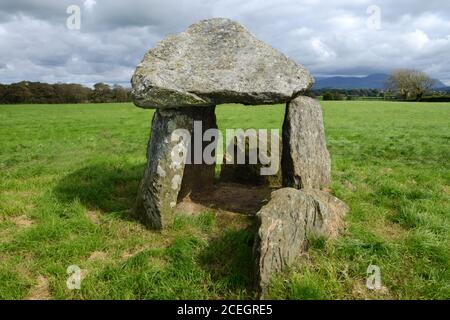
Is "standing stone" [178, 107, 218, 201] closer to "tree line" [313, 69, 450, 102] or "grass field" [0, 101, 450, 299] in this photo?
"grass field" [0, 101, 450, 299]

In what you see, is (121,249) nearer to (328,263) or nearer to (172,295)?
(172,295)

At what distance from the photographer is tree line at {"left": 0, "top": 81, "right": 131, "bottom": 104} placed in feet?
203

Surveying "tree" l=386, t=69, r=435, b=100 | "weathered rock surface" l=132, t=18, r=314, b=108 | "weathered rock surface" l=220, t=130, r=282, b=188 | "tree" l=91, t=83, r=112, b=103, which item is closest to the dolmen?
"weathered rock surface" l=132, t=18, r=314, b=108

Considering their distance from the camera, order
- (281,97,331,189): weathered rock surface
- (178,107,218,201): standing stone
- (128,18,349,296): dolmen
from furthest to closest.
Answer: (178,107,218,201): standing stone → (281,97,331,189): weathered rock surface → (128,18,349,296): dolmen

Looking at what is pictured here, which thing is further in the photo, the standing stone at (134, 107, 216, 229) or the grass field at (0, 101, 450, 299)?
the standing stone at (134, 107, 216, 229)

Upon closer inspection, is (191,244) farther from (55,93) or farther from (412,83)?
(412,83)

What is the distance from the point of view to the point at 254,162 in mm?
9992

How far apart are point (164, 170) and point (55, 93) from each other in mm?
61835

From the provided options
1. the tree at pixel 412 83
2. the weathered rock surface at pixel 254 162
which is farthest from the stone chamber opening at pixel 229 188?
the tree at pixel 412 83

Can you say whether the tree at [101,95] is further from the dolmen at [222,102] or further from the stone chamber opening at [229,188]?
the dolmen at [222,102]

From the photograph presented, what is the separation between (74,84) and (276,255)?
225 feet

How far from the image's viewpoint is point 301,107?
8188mm

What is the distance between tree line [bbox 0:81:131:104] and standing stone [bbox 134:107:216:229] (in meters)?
57.3

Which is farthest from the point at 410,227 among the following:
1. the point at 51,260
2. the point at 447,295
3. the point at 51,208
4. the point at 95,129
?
the point at 95,129
